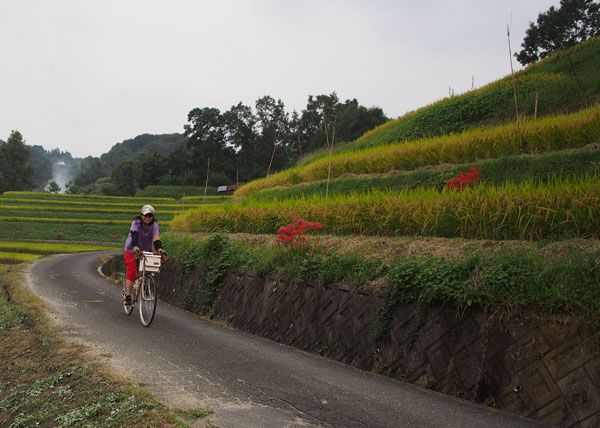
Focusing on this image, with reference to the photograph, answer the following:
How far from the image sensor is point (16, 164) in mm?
99125

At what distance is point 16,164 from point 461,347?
111978 millimetres

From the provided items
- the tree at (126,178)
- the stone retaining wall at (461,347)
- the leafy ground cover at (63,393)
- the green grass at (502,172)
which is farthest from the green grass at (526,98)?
the tree at (126,178)

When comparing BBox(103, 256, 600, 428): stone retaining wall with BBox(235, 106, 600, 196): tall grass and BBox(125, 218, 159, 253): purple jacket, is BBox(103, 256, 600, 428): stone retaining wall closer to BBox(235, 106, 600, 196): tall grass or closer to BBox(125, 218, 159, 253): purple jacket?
BBox(125, 218, 159, 253): purple jacket

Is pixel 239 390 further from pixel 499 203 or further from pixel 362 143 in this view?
pixel 362 143

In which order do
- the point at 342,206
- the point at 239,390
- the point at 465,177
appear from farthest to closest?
1. the point at 342,206
2. the point at 465,177
3. the point at 239,390

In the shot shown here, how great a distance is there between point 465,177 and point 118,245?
114ft

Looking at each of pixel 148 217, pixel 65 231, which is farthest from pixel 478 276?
Result: pixel 65 231

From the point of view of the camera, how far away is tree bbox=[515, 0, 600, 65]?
50.8 m

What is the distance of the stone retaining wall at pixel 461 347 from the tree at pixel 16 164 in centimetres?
10492

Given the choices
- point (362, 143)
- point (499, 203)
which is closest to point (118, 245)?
point (362, 143)

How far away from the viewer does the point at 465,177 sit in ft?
30.4

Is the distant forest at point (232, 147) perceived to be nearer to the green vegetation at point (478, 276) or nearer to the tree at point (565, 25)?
the tree at point (565, 25)

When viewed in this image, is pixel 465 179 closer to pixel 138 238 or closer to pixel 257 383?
pixel 257 383

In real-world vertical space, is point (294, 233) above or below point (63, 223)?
above
